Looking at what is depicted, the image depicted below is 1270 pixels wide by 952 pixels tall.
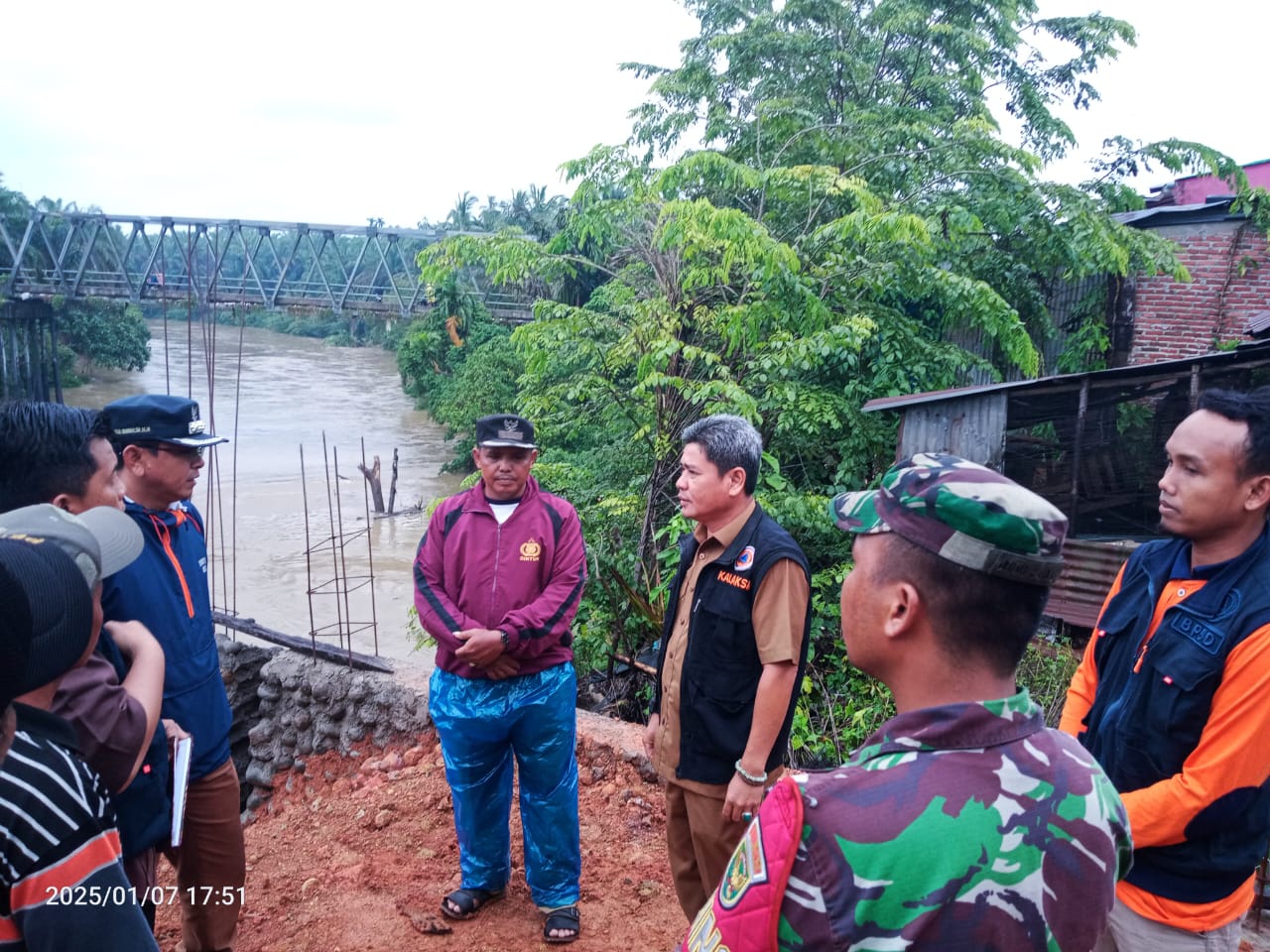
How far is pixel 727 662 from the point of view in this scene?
2363 mm

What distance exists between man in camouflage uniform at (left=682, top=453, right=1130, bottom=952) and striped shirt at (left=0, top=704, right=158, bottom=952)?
909 mm

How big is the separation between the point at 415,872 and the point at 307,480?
23.6 meters

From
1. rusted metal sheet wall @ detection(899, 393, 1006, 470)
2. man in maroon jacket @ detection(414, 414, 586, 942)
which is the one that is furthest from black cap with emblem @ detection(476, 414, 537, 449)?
rusted metal sheet wall @ detection(899, 393, 1006, 470)

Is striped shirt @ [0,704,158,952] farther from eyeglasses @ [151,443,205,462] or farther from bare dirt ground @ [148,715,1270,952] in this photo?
→ bare dirt ground @ [148,715,1270,952]

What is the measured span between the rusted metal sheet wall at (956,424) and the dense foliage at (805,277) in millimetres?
399

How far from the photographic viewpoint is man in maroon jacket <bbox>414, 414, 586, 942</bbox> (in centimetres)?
288

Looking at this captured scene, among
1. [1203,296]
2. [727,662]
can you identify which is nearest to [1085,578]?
[1203,296]

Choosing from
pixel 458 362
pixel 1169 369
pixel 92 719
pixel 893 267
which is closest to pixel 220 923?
pixel 92 719

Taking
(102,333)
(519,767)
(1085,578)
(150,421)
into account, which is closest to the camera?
(150,421)

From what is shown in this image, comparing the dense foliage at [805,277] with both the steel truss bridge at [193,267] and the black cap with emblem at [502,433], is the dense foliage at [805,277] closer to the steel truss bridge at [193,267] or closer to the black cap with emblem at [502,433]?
the black cap with emblem at [502,433]

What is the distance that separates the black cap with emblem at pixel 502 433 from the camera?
3.01m

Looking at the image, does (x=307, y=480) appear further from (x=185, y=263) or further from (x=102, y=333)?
(x=102, y=333)

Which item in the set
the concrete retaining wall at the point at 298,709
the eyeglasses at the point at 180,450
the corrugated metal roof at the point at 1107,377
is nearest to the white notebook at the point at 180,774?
the eyeglasses at the point at 180,450

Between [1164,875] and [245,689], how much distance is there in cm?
588
